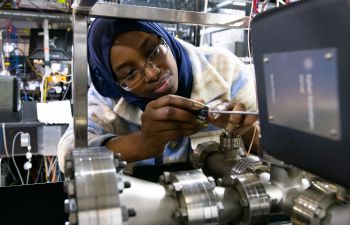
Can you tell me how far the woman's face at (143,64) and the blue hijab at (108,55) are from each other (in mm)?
16

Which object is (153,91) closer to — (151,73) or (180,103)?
(151,73)

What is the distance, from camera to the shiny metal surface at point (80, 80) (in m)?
0.53

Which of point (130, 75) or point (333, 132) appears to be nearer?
point (333, 132)

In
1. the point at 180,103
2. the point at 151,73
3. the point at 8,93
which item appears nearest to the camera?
the point at 180,103

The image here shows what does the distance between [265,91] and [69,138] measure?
1.75ft

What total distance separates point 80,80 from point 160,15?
0.18m

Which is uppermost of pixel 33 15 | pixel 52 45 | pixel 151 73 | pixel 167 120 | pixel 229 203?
pixel 33 15

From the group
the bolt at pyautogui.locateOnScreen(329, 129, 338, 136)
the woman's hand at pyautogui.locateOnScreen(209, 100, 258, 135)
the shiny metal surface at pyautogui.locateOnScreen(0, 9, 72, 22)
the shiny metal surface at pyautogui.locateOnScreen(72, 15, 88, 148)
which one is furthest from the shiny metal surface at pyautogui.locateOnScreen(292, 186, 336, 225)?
the shiny metal surface at pyautogui.locateOnScreen(0, 9, 72, 22)

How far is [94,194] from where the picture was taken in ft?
1.04

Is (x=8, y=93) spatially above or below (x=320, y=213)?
above

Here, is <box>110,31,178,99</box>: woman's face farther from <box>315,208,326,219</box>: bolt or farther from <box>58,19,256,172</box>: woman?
<box>315,208,326,219</box>: bolt

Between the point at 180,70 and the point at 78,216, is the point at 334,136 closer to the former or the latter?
the point at 78,216

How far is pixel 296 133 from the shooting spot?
32 cm

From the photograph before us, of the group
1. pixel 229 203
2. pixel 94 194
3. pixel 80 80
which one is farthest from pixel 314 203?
pixel 80 80
